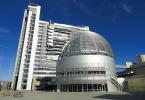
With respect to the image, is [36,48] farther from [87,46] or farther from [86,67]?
[86,67]

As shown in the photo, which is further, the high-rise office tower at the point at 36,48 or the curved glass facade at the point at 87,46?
the high-rise office tower at the point at 36,48

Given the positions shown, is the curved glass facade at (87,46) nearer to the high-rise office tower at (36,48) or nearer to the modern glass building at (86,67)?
the modern glass building at (86,67)

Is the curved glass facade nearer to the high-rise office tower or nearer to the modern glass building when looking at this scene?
the modern glass building

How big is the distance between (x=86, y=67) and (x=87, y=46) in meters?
8.42

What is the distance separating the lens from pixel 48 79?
310ft

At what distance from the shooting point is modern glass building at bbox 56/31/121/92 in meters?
50.6

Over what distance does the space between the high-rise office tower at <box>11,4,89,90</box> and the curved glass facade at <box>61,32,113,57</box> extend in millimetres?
29235

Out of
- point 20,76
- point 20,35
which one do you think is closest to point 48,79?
point 20,76

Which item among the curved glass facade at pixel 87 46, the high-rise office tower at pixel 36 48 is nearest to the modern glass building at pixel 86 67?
the curved glass facade at pixel 87 46

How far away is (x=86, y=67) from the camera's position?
52281 mm

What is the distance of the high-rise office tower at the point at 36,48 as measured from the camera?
90.9m

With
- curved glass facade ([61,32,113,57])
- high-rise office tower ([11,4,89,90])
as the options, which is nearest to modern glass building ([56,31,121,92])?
A: curved glass facade ([61,32,113,57])

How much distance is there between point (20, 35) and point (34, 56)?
17854 mm

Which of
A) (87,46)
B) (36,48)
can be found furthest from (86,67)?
(36,48)
